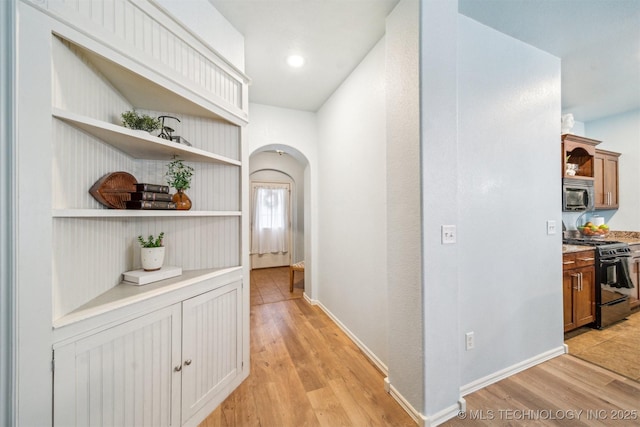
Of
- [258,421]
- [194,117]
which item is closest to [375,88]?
[194,117]

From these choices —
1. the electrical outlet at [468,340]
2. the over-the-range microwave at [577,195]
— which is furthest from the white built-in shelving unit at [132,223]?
the over-the-range microwave at [577,195]

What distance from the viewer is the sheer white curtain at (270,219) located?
5.55 metres

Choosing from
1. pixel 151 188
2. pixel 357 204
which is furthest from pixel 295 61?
pixel 151 188

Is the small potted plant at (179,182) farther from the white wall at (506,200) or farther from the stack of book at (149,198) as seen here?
the white wall at (506,200)

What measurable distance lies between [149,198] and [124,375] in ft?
2.94

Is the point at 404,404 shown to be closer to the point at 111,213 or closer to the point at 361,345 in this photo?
the point at 361,345

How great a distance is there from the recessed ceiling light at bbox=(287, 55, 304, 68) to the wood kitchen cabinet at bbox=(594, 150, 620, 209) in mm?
4199

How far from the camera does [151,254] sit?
1.44m

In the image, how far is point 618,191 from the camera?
3602 mm

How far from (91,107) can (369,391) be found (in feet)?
8.11

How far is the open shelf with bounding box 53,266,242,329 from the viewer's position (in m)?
0.98

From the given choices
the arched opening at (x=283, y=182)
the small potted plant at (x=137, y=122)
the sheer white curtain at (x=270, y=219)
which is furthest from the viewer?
the sheer white curtain at (x=270, y=219)

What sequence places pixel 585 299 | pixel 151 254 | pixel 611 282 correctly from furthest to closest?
1. pixel 611 282
2. pixel 585 299
3. pixel 151 254

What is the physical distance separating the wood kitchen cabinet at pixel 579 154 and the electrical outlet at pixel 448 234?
261 cm
